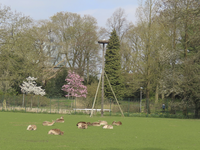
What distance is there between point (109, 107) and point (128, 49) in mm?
11373

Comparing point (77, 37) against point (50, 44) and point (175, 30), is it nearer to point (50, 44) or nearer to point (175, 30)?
point (50, 44)

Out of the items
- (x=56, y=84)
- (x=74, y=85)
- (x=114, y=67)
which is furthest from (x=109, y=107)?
(x=56, y=84)

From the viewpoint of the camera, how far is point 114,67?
51.5m

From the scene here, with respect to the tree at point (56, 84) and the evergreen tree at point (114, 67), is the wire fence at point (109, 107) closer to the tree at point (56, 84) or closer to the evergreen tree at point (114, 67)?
the evergreen tree at point (114, 67)

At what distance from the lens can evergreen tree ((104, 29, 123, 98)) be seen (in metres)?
50.4

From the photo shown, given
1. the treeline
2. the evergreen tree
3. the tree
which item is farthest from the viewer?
the tree

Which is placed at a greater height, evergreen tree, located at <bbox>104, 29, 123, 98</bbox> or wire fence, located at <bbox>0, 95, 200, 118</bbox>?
evergreen tree, located at <bbox>104, 29, 123, 98</bbox>

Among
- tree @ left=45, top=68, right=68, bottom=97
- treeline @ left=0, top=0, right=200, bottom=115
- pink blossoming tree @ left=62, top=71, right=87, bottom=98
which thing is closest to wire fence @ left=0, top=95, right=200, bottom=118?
treeline @ left=0, top=0, right=200, bottom=115

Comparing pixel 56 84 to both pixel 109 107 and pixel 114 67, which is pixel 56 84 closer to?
pixel 114 67

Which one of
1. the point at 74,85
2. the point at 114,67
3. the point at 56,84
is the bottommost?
the point at 74,85

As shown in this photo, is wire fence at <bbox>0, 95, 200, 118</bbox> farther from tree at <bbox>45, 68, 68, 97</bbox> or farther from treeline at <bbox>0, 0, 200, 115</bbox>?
tree at <bbox>45, 68, 68, 97</bbox>

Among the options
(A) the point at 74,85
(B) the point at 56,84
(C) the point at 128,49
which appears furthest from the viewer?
(B) the point at 56,84

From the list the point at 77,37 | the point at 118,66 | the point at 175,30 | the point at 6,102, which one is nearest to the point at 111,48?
the point at 118,66

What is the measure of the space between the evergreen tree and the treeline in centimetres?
158
